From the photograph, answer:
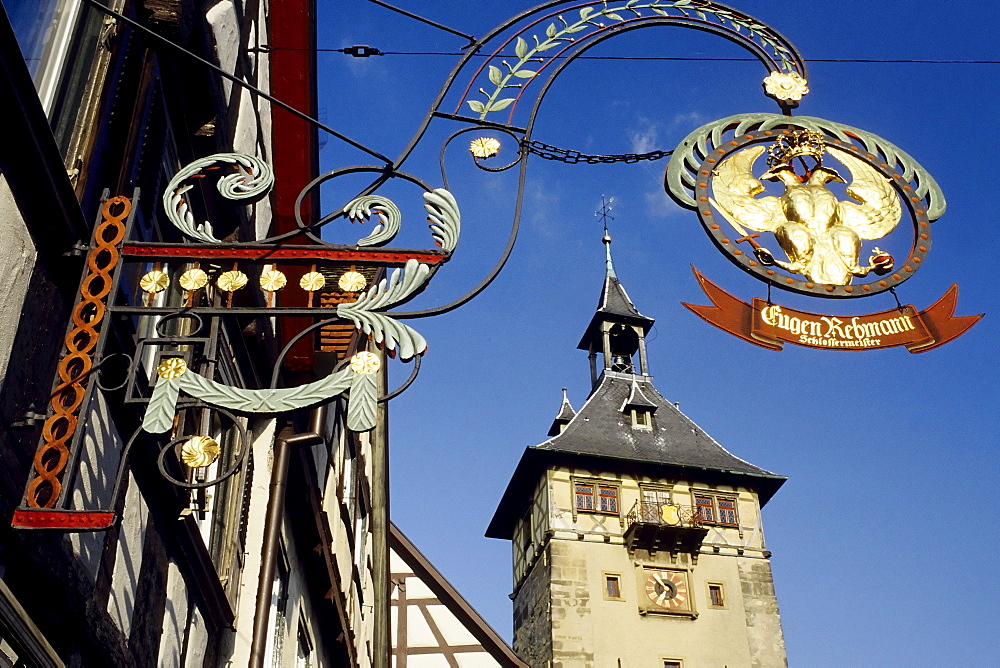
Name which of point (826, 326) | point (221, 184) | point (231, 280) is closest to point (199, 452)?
point (231, 280)

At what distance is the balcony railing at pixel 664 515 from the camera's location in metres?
35.9

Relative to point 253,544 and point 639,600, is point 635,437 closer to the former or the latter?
point 639,600

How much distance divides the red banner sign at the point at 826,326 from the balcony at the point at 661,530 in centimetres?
3019

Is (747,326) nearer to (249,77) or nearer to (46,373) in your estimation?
(46,373)

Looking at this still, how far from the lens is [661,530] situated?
35219 millimetres

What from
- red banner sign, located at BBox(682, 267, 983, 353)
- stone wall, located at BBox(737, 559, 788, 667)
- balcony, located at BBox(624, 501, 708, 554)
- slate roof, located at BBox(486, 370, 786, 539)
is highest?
slate roof, located at BBox(486, 370, 786, 539)

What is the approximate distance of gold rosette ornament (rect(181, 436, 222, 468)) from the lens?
3999mm

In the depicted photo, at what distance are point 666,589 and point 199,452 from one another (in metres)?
32.1

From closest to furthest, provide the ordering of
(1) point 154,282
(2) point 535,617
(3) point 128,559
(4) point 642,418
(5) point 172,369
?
(5) point 172,369, (1) point 154,282, (3) point 128,559, (2) point 535,617, (4) point 642,418

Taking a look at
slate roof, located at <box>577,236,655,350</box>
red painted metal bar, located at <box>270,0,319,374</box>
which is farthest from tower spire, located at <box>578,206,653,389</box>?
red painted metal bar, located at <box>270,0,319,374</box>

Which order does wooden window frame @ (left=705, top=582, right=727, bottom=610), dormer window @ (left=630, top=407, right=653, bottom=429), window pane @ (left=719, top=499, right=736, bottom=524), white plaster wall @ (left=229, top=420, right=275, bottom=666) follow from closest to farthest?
white plaster wall @ (left=229, top=420, right=275, bottom=666)
wooden window frame @ (left=705, top=582, right=727, bottom=610)
window pane @ (left=719, top=499, right=736, bottom=524)
dormer window @ (left=630, top=407, right=653, bottom=429)

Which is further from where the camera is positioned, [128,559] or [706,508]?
[706,508]

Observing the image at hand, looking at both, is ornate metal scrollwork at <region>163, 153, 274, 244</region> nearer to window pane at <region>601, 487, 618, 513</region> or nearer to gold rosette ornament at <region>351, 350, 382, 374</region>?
gold rosette ornament at <region>351, 350, 382, 374</region>

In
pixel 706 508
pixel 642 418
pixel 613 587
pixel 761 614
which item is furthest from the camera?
pixel 642 418
